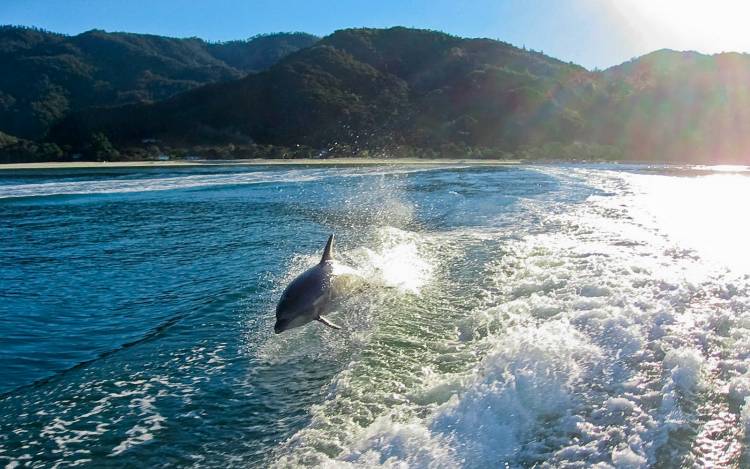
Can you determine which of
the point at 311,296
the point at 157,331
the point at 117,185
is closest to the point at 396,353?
the point at 311,296

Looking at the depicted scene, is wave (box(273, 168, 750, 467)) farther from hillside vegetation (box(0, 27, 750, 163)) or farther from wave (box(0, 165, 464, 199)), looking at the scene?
hillside vegetation (box(0, 27, 750, 163))

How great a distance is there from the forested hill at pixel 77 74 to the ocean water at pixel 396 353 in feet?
342

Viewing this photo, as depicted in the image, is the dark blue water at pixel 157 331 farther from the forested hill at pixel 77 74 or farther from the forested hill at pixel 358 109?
the forested hill at pixel 77 74

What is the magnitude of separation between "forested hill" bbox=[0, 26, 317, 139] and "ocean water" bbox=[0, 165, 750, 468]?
10416cm

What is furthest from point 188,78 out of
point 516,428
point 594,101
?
point 516,428

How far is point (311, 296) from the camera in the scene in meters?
6.86

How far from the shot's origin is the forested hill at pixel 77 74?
360 ft

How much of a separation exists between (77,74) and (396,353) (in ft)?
494

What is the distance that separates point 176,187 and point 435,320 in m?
25.9

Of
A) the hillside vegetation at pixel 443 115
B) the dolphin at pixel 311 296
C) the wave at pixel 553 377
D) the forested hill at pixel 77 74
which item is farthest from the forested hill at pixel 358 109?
the dolphin at pixel 311 296

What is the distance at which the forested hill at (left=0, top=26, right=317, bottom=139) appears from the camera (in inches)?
4316

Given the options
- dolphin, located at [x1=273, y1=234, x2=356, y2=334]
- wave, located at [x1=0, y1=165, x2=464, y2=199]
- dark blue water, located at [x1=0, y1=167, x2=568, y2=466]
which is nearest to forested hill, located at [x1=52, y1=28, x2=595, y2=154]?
wave, located at [x1=0, y1=165, x2=464, y2=199]

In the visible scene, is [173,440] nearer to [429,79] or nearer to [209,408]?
[209,408]

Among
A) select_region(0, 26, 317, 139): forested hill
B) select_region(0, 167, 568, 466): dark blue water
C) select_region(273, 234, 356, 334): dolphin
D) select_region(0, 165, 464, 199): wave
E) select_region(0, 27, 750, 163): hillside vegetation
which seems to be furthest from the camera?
select_region(0, 26, 317, 139): forested hill
